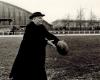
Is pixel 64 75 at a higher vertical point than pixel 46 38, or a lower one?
lower

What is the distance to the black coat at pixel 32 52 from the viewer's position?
16.9 feet

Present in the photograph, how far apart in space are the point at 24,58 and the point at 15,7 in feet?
232

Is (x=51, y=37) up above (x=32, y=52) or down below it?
above

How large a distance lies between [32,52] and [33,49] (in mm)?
53

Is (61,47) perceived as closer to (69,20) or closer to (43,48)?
(43,48)

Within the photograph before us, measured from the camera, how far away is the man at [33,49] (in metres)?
5.14

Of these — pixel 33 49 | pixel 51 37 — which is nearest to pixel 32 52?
pixel 33 49

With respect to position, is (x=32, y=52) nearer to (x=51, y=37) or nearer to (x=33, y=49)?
(x=33, y=49)

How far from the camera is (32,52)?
5156mm

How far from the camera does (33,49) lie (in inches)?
203

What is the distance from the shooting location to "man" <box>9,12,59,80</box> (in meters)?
5.14

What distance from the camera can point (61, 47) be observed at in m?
4.98

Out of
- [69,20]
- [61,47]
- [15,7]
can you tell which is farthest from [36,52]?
[69,20]

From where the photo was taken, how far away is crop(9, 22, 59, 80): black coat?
16.9 feet
